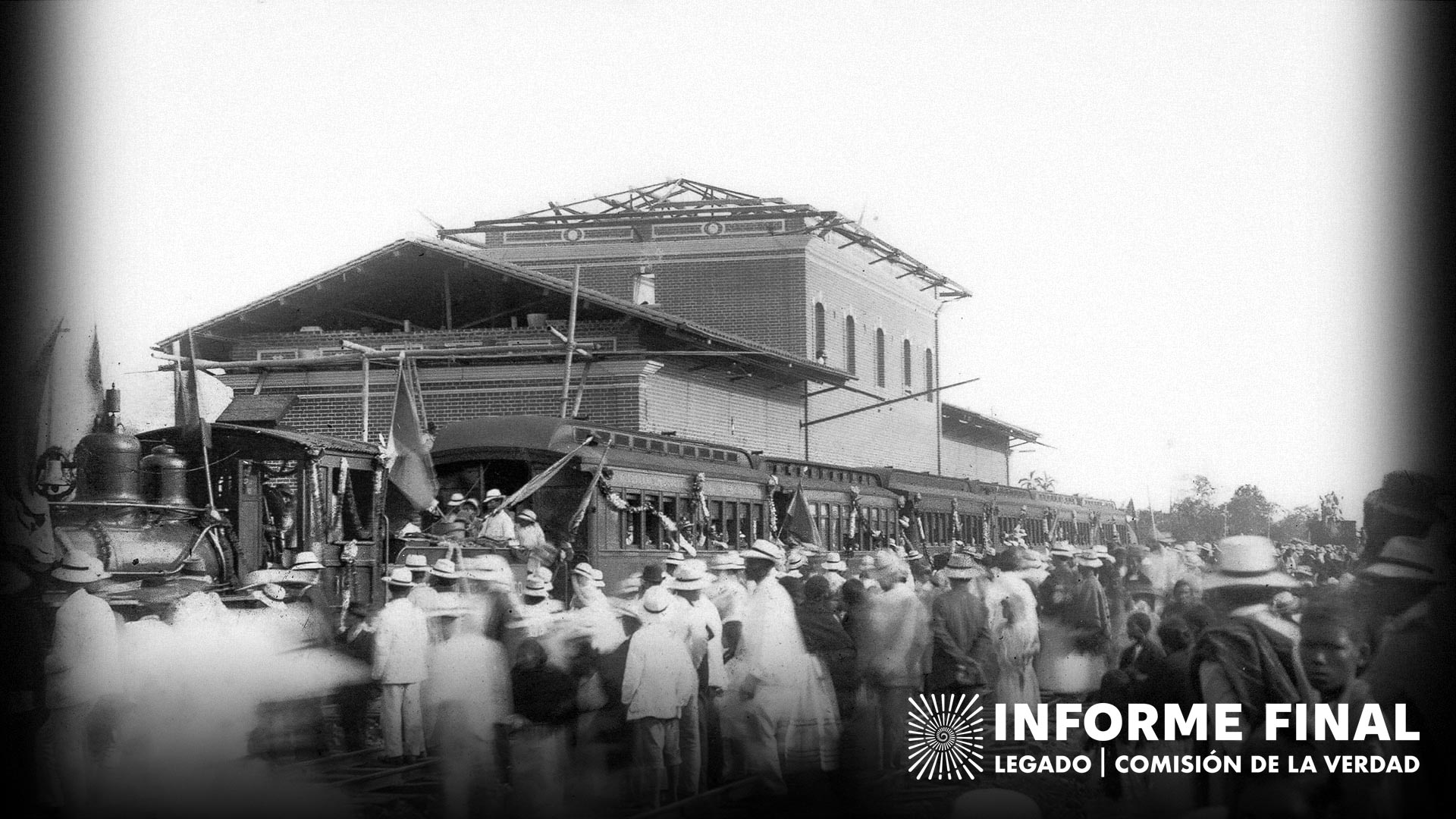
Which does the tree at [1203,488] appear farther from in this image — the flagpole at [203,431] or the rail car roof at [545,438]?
the flagpole at [203,431]

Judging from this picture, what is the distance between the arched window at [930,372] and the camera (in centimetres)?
3597

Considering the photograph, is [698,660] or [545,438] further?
[545,438]

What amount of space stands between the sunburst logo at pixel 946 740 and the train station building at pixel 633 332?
987 centimetres

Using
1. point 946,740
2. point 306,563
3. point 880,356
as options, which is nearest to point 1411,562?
point 946,740

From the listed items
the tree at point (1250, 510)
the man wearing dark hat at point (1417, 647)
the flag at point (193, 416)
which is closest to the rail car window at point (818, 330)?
the tree at point (1250, 510)

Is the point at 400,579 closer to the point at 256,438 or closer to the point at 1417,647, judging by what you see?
the point at 256,438

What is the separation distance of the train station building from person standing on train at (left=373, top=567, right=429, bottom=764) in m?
7.20

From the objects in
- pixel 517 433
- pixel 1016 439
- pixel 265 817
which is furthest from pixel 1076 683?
pixel 1016 439

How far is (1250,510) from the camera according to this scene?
559 inches

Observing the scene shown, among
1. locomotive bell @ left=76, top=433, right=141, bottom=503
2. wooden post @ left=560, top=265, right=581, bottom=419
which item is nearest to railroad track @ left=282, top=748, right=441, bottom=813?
locomotive bell @ left=76, top=433, right=141, bottom=503

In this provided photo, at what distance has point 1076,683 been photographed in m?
10.3

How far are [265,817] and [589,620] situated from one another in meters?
2.10

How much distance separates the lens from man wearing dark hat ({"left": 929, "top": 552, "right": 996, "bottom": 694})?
855 cm

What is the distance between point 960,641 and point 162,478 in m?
6.85
